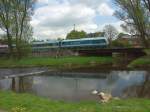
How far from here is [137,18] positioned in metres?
56.7

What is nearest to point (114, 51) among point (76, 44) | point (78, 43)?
point (78, 43)

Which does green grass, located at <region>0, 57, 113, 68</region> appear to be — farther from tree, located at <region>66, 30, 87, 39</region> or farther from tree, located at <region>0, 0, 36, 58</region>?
tree, located at <region>66, 30, 87, 39</region>

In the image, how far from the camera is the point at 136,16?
56688mm

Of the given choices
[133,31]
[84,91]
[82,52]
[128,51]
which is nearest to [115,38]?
[82,52]

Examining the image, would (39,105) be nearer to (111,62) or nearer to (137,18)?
(137,18)

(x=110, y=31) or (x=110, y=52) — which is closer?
(x=110, y=52)

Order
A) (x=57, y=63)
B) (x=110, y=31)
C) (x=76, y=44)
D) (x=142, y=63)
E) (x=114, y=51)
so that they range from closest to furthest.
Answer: (x=142, y=63) < (x=57, y=63) < (x=114, y=51) < (x=76, y=44) < (x=110, y=31)

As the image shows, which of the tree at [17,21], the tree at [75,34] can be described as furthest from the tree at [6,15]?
the tree at [75,34]

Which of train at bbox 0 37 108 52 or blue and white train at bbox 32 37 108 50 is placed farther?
blue and white train at bbox 32 37 108 50

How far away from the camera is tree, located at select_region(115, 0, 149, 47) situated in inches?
2232

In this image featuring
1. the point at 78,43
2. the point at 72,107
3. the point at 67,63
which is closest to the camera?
the point at 72,107

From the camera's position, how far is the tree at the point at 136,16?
2232 inches

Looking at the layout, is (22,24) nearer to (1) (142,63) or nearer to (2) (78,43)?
(1) (142,63)

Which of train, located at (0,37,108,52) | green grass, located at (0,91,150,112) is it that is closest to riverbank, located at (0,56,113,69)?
train, located at (0,37,108,52)
